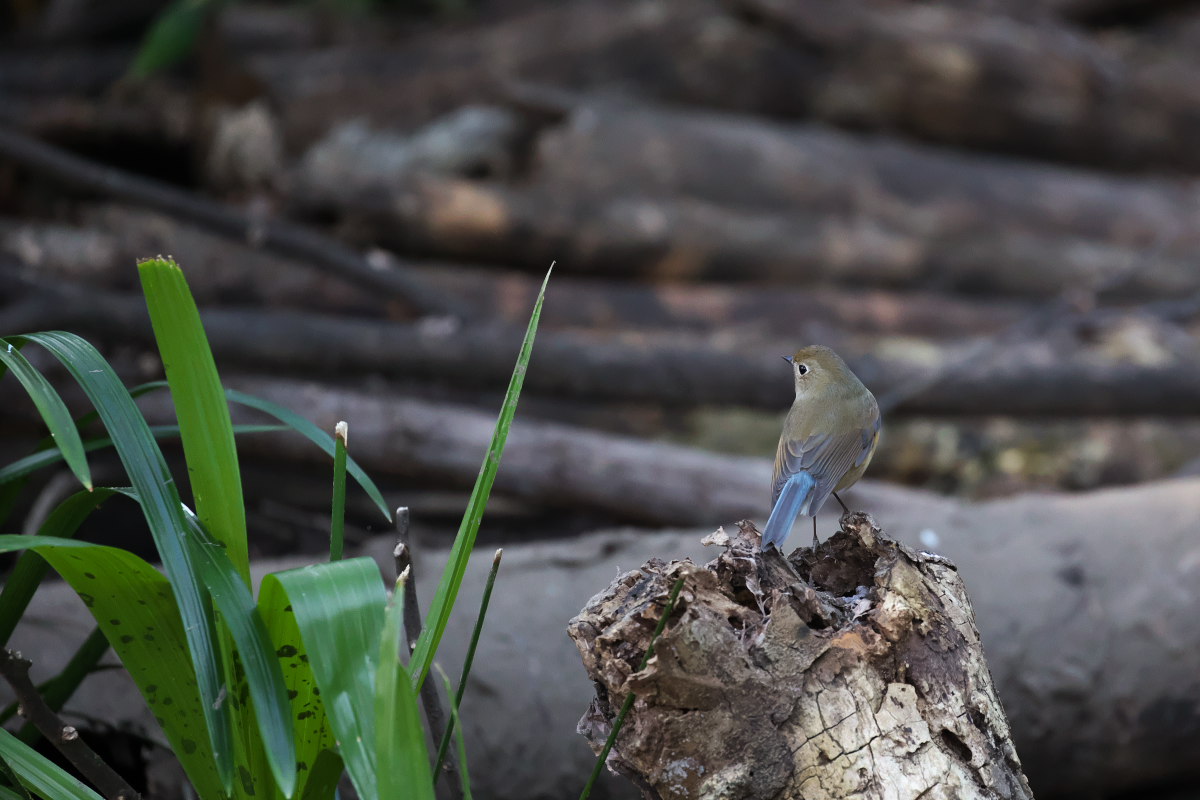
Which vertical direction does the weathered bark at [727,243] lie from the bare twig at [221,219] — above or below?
above

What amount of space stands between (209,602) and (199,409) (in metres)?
0.28

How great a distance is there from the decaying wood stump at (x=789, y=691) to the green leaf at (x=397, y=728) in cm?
35

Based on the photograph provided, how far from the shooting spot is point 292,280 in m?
5.41

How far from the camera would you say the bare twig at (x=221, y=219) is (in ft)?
15.9

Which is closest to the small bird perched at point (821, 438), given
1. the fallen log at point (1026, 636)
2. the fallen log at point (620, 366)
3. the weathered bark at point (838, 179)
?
the fallen log at point (1026, 636)

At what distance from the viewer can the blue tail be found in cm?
196

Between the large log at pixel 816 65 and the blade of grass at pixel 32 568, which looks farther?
the large log at pixel 816 65

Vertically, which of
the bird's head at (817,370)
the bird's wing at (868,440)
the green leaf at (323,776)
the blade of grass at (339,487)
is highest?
the bird's head at (817,370)

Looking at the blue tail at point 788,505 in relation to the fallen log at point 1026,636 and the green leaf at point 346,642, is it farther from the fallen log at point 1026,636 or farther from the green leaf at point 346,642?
the green leaf at point 346,642

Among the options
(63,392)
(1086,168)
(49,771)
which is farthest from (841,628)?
(1086,168)

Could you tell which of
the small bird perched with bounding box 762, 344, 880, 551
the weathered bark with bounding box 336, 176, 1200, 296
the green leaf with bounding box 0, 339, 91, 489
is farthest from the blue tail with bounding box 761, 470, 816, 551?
the weathered bark with bounding box 336, 176, 1200, 296

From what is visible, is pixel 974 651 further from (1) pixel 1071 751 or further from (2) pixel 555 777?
(1) pixel 1071 751

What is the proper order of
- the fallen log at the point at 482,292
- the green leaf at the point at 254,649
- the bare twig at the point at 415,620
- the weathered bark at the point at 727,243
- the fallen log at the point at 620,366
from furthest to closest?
the weathered bark at the point at 727,243 → the fallen log at the point at 482,292 → the fallen log at the point at 620,366 → the bare twig at the point at 415,620 → the green leaf at the point at 254,649

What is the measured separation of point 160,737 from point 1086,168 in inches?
267
